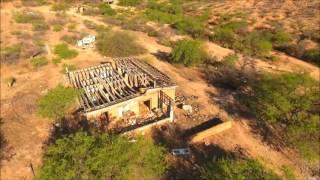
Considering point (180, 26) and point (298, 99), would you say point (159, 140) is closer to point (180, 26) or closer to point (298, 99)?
point (298, 99)

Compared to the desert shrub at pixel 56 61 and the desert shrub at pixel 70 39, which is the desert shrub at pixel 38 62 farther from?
the desert shrub at pixel 70 39

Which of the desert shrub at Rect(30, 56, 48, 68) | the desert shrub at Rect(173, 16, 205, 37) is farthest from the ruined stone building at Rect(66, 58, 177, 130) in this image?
the desert shrub at Rect(173, 16, 205, 37)

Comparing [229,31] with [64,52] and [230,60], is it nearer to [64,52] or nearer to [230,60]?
[230,60]

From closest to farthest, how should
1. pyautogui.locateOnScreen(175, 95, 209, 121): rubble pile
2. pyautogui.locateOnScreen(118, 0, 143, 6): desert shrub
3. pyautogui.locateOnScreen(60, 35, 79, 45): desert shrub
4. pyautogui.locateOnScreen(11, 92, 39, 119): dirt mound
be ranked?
1. pyautogui.locateOnScreen(175, 95, 209, 121): rubble pile
2. pyautogui.locateOnScreen(11, 92, 39, 119): dirt mound
3. pyautogui.locateOnScreen(60, 35, 79, 45): desert shrub
4. pyautogui.locateOnScreen(118, 0, 143, 6): desert shrub

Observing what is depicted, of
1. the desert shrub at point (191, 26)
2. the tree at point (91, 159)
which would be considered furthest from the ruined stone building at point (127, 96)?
the desert shrub at point (191, 26)

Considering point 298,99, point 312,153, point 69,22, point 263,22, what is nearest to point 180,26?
point 263,22

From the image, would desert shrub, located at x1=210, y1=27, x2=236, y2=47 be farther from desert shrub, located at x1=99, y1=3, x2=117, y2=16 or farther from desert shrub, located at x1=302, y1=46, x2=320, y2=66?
desert shrub, located at x1=99, y1=3, x2=117, y2=16
